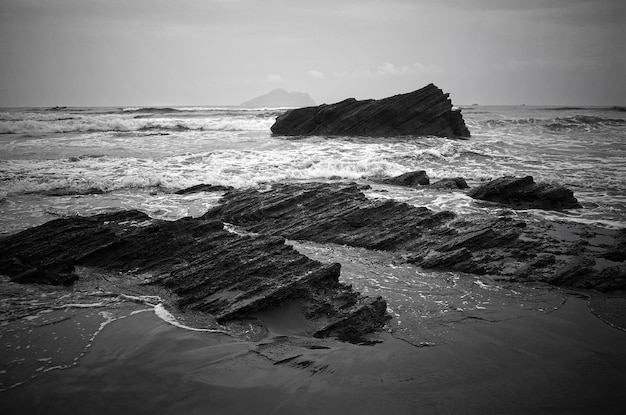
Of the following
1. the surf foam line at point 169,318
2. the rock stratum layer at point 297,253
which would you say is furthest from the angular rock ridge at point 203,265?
the surf foam line at point 169,318

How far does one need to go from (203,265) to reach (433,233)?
5768 millimetres

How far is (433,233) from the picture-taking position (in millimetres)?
9703

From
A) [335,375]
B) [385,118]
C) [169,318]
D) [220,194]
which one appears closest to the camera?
[335,375]

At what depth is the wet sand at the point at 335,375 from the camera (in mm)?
4348

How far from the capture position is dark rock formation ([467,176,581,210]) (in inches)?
500

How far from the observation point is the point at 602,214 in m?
12.0

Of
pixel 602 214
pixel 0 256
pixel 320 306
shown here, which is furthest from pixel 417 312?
pixel 602 214

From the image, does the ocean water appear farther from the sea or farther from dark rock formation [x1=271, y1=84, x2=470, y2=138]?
dark rock formation [x1=271, y1=84, x2=470, y2=138]

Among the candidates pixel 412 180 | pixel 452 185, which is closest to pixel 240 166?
pixel 412 180

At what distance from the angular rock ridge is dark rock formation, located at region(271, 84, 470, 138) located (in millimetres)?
28851

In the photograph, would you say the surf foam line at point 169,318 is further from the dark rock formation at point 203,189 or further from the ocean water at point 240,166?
the dark rock formation at point 203,189

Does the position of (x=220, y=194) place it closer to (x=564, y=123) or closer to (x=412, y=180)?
(x=412, y=180)

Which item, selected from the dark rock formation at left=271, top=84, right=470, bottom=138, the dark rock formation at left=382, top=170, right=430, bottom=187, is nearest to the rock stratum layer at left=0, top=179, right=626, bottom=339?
the dark rock formation at left=382, top=170, right=430, bottom=187

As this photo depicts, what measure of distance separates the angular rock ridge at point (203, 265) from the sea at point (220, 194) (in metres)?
0.49
